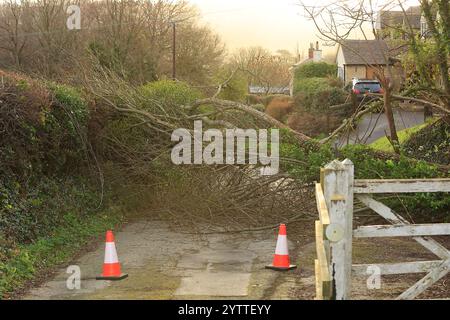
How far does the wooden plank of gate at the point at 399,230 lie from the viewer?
504cm

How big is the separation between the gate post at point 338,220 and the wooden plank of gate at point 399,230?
18.5 inches

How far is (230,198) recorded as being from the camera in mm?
11719

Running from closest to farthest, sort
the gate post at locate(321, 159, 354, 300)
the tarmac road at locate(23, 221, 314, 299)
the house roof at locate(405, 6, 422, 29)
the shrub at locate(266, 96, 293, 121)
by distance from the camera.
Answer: the gate post at locate(321, 159, 354, 300), the tarmac road at locate(23, 221, 314, 299), the house roof at locate(405, 6, 422, 29), the shrub at locate(266, 96, 293, 121)

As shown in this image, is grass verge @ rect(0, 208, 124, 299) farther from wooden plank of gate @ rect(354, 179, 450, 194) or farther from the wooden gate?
wooden plank of gate @ rect(354, 179, 450, 194)

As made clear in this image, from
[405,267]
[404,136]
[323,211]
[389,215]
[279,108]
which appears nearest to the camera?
[323,211]

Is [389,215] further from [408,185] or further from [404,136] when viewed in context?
[404,136]

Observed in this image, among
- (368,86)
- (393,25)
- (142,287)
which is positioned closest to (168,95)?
(393,25)

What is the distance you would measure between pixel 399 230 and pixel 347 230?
763 millimetres

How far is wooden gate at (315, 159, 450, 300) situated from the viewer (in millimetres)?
4199

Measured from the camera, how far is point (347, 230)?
15.1 feet

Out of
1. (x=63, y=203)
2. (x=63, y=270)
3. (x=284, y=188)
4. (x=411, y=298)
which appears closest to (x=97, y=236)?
(x=63, y=203)

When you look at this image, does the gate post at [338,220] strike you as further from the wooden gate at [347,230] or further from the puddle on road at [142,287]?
the puddle on road at [142,287]

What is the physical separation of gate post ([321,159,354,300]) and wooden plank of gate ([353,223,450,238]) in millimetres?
470

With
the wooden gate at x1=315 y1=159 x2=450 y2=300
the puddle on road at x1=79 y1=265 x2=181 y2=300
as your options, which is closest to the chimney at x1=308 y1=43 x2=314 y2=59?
the puddle on road at x1=79 y1=265 x2=181 y2=300
